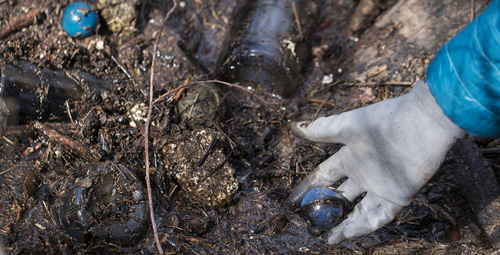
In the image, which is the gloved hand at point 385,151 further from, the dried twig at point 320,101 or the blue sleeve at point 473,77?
the dried twig at point 320,101

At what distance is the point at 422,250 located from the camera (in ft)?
10.2

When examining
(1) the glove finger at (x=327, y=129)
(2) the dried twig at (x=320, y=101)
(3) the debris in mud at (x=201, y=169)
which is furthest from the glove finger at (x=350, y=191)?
(2) the dried twig at (x=320, y=101)

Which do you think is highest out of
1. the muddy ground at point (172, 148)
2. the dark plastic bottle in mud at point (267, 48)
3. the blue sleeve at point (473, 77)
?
the blue sleeve at point (473, 77)

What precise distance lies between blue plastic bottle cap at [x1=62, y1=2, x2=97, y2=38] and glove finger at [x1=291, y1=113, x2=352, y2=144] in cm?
256

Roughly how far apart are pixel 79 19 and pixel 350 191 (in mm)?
3193

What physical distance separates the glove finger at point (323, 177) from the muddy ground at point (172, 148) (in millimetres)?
212

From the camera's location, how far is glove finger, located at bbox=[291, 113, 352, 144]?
2984 mm

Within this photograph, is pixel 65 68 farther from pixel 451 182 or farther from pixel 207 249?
pixel 451 182

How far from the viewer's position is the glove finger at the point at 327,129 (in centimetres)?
298

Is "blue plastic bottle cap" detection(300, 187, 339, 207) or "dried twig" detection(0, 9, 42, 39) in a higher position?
"dried twig" detection(0, 9, 42, 39)

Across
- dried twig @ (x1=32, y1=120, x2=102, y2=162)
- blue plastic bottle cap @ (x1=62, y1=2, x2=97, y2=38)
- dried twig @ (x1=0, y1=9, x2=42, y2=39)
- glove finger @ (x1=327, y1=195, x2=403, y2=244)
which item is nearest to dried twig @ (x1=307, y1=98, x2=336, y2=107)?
glove finger @ (x1=327, y1=195, x2=403, y2=244)

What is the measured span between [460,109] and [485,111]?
0.13 meters

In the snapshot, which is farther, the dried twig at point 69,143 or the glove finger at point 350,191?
the dried twig at point 69,143

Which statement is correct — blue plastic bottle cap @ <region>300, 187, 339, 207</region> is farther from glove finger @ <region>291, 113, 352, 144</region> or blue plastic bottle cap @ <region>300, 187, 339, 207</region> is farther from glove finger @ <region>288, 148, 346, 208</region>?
glove finger @ <region>291, 113, 352, 144</region>
